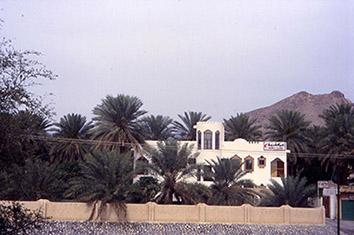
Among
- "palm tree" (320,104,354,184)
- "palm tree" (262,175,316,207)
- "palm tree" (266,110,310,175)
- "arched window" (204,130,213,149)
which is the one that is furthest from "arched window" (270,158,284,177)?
"palm tree" (262,175,316,207)

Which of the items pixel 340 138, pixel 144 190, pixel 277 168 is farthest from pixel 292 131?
pixel 144 190

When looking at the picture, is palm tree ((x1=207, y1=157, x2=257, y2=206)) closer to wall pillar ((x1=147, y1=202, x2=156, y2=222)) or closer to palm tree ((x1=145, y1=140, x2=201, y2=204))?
palm tree ((x1=145, y1=140, x2=201, y2=204))

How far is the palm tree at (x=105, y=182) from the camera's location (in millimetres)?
32250

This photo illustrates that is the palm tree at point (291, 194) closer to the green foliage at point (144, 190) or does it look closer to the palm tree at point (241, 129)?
the green foliage at point (144, 190)

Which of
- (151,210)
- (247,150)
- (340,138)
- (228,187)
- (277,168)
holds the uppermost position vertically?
(340,138)

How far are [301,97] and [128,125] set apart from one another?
12280 centimetres

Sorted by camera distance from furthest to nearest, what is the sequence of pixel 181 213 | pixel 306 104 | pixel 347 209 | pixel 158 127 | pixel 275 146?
1. pixel 306 104
2. pixel 158 127
3. pixel 275 146
4. pixel 347 209
5. pixel 181 213

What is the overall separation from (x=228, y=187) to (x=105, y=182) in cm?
930

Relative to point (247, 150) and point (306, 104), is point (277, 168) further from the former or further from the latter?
point (306, 104)

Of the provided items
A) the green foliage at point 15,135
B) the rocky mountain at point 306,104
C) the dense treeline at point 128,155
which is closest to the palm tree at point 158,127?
the dense treeline at point 128,155

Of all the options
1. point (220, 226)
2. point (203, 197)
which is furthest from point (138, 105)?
point (220, 226)

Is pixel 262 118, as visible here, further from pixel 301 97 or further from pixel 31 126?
pixel 31 126

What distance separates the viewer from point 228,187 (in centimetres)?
3494

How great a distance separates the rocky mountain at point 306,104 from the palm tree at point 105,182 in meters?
113
